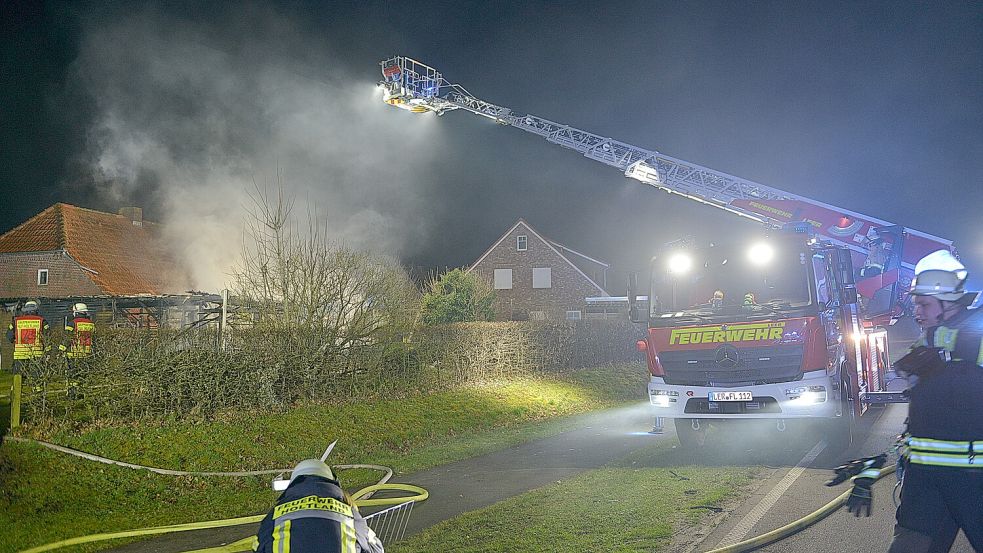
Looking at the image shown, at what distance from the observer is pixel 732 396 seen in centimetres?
866

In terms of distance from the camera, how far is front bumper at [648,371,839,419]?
836 centimetres

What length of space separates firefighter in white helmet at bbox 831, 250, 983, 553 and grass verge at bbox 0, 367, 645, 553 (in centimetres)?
640

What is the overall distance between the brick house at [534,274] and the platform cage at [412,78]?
888 inches

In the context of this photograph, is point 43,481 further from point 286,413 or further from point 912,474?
point 912,474

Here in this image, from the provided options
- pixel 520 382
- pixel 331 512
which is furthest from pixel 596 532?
pixel 520 382

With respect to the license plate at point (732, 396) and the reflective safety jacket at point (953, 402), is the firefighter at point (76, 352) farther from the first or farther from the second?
the reflective safety jacket at point (953, 402)

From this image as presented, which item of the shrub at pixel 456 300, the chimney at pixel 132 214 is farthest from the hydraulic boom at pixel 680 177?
the chimney at pixel 132 214

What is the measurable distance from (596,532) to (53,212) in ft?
111

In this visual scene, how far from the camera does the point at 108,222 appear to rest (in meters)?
32.6

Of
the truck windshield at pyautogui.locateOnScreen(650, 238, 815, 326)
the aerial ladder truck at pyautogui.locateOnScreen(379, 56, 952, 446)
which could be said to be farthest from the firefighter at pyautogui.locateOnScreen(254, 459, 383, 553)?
the truck windshield at pyautogui.locateOnScreen(650, 238, 815, 326)

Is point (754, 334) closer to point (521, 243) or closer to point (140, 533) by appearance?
point (140, 533)

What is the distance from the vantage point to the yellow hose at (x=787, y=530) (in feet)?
17.5

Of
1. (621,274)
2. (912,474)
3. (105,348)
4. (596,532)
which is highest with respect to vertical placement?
(621,274)

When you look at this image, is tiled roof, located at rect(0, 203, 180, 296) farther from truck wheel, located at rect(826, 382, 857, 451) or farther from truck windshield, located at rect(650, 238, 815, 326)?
truck wheel, located at rect(826, 382, 857, 451)
